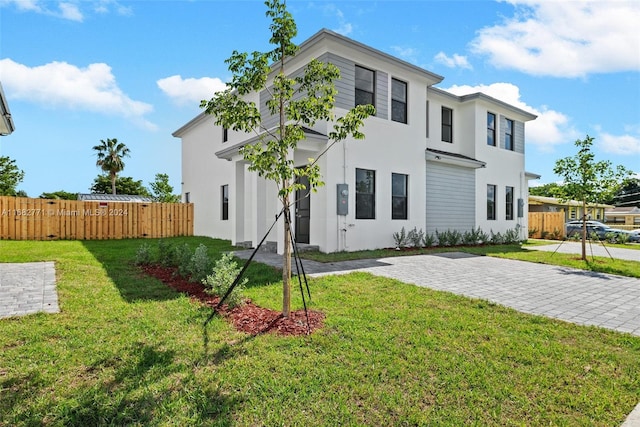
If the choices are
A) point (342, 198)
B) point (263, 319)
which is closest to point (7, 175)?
point (342, 198)

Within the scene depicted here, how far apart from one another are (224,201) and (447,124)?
10474 mm

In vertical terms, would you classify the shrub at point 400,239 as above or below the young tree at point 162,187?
below

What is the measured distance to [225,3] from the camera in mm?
6797

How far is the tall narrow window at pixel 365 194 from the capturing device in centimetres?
1128

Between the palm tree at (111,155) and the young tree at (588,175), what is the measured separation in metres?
38.3

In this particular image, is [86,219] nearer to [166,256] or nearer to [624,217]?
[166,256]

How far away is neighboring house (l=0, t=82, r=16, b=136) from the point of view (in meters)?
6.54

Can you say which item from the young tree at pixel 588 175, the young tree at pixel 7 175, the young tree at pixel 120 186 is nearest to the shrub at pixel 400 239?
the young tree at pixel 588 175

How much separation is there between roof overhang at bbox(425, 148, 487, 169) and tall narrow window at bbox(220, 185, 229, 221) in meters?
8.60

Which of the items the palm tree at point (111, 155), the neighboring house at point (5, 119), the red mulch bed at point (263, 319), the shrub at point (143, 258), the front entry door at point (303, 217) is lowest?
the red mulch bed at point (263, 319)

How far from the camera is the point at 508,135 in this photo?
685 inches

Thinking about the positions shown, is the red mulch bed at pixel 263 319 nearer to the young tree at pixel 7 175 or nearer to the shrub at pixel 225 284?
the shrub at pixel 225 284

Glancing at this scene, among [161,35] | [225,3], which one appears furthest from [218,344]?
[161,35]

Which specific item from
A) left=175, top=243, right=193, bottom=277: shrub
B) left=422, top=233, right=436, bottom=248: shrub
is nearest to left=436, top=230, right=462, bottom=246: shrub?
left=422, top=233, right=436, bottom=248: shrub
